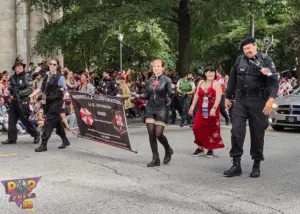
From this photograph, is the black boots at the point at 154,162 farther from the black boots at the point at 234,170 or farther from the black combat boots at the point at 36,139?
the black combat boots at the point at 36,139

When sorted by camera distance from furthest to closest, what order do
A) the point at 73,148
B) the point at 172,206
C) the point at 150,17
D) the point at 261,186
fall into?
the point at 150,17
the point at 73,148
the point at 261,186
the point at 172,206

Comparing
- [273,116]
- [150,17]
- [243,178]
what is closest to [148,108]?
[243,178]

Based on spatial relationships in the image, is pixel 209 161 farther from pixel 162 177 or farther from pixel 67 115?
pixel 67 115

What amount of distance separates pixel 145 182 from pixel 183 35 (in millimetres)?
13104

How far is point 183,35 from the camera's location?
19.3m

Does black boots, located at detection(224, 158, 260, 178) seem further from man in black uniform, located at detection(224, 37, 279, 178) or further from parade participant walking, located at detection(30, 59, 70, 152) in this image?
parade participant walking, located at detection(30, 59, 70, 152)

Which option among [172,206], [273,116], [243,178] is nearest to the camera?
[172,206]

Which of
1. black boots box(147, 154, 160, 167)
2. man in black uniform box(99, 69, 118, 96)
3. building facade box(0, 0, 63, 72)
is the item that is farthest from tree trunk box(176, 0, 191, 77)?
black boots box(147, 154, 160, 167)

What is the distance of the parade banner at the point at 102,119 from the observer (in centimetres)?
879

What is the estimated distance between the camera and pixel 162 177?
7117 millimetres

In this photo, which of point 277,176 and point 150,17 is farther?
point 150,17

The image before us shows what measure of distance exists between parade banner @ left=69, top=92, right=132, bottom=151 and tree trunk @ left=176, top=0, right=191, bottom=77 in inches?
385

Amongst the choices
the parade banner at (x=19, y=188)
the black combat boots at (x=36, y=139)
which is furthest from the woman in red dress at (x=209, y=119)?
the parade banner at (x=19, y=188)

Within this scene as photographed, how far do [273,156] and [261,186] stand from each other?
8.53 ft
